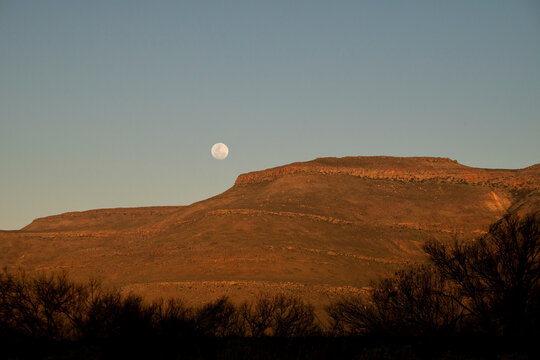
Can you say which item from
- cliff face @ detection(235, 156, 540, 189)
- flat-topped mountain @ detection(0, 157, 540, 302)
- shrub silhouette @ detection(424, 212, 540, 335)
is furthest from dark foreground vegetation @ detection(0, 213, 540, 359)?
cliff face @ detection(235, 156, 540, 189)

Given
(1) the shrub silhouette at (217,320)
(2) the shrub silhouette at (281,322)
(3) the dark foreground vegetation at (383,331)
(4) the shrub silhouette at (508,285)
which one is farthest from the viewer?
(1) the shrub silhouette at (217,320)

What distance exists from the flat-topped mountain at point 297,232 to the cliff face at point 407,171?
0.28m

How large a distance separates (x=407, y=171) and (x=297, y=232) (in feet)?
160

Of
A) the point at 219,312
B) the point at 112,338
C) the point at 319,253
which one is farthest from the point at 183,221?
the point at 112,338

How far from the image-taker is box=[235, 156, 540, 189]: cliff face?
113 metres

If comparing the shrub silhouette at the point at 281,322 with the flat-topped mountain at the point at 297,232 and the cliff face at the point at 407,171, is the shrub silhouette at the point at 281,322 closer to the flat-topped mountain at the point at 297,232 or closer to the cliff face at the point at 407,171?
the flat-topped mountain at the point at 297,232

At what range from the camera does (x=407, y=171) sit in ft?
411

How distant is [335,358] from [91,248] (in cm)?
9242

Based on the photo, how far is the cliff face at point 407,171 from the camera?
4461 inches

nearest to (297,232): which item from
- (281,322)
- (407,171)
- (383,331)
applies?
(407,171)

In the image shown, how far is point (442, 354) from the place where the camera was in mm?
20328

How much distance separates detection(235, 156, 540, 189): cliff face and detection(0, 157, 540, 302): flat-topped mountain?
283 millimetres

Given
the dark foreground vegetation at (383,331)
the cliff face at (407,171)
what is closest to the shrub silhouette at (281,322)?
the dark foreground vegetation at (383,331)

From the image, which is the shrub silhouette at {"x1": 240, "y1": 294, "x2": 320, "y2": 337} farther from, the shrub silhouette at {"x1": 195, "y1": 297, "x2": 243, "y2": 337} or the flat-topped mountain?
the flat-topped mountain
